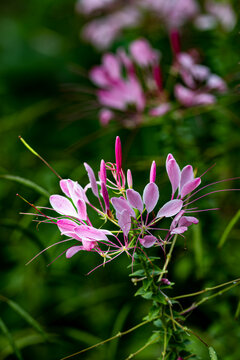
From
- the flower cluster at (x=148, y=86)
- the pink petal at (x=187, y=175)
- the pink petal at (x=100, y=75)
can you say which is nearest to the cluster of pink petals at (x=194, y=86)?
the flower cluster at (x=148, y=86)

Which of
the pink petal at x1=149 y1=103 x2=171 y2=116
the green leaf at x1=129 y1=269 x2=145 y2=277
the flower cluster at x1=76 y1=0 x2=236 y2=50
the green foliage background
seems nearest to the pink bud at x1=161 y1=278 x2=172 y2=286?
the green leaf at x1=129 y1=269 x2=145 y2=277

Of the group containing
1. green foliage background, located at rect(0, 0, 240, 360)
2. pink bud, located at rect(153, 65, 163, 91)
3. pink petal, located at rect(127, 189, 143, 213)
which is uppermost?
pink petal, located at rect(127, 189, 143, 213)

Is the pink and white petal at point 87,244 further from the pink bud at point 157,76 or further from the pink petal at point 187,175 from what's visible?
the pink bud at point 157,76

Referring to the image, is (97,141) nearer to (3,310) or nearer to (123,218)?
(3,310)

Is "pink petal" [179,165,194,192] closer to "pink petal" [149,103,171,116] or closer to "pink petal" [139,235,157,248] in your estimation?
"pink petal" [139,235,157,248]

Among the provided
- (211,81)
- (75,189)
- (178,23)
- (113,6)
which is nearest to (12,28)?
(113,6)
